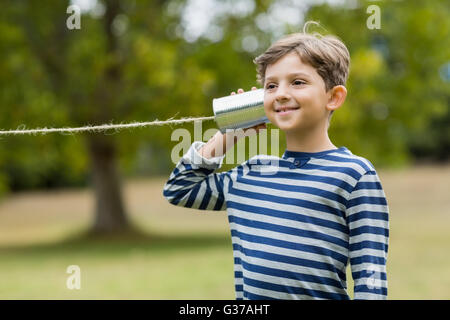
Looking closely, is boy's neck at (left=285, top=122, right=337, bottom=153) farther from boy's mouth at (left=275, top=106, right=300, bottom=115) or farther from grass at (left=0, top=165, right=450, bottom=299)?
grass at (left=0, top=165, right=450, bottom=299)

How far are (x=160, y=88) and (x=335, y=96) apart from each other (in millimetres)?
10815

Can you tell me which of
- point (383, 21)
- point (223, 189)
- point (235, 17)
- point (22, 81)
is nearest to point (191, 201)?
point (223, 189)

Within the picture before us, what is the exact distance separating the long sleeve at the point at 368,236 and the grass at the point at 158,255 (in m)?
5.54

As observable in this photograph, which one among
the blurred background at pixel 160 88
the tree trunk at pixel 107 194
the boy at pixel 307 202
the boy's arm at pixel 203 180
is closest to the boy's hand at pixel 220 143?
the boy's arm at pixel 203 180

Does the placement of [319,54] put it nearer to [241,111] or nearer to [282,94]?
[282,94]

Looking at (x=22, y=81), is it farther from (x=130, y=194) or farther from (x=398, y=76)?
(x=130, y=194)

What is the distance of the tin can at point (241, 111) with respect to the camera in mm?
2225

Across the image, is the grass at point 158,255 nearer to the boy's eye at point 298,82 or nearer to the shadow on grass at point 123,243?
the shadow on grass at point 123,243

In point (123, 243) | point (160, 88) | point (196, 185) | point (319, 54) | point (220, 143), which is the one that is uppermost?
point (160, 88)

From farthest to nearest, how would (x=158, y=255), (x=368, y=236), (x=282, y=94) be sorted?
1. (x=158, y=255)
2. (x=282, y=94)
3. (x=368, y=236)

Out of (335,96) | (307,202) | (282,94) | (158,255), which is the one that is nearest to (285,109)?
(282,94)

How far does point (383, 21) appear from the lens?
14484 mm

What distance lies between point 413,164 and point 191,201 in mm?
38461

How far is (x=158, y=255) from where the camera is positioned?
39.0 feet
